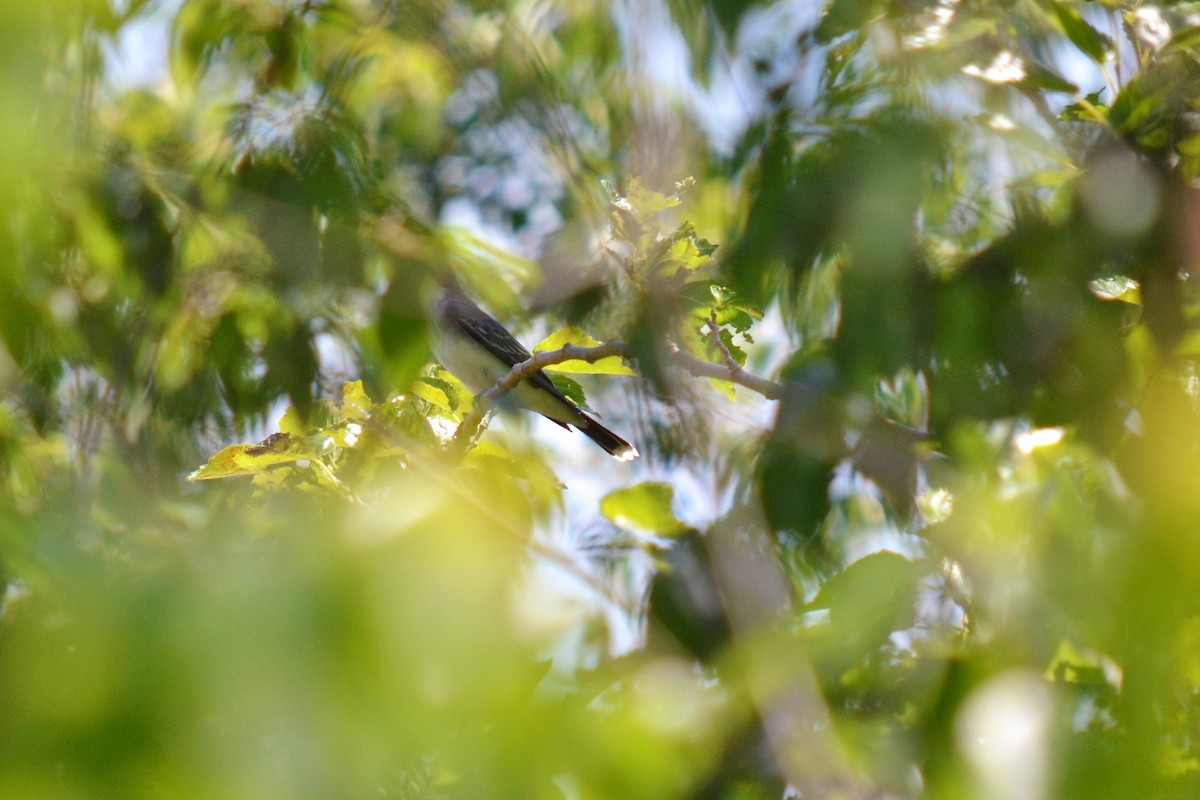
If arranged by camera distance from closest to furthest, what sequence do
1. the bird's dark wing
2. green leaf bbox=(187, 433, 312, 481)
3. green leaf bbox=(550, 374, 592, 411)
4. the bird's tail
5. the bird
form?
green leaf bbox=(187, 433, 312, 481) → green leaf bbox=(550, 374, 592, 411) → the bird's tail → the bird → the bird's dark wing

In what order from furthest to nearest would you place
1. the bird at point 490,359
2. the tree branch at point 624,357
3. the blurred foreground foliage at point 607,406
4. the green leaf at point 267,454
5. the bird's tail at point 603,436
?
the bird at point 490,359 → the bird's tail at point 603,436 → the tree branch at point 624,357 → the green leaf at point 267,454 → the blurred foreground foliage at point 607,406

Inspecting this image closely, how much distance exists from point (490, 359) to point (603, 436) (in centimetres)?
115

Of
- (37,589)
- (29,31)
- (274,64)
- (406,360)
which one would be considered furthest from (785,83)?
(37,589)

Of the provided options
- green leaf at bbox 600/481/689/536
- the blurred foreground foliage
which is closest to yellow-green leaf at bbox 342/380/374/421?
the blurred foreground foliage

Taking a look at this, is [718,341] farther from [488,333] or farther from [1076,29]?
[488,333]

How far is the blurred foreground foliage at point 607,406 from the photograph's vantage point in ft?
2.67

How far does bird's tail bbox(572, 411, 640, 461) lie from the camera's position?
3539 mm

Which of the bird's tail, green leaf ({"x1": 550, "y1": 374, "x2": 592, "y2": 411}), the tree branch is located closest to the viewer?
the tree branch

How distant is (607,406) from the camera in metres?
2.86

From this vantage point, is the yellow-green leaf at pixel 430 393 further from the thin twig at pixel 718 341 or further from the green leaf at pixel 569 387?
the thin twig at pixel 718 341

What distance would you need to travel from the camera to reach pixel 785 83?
75.7 inches

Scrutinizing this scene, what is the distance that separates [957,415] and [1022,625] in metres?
0.72

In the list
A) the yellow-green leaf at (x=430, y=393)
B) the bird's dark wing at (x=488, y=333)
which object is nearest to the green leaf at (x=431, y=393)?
the yellow-green leaf at (x=430, y=393)

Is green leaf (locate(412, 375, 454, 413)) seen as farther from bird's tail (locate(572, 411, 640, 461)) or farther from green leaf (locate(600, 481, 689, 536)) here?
bird's tail (locate(572, 411, 640, 461))
